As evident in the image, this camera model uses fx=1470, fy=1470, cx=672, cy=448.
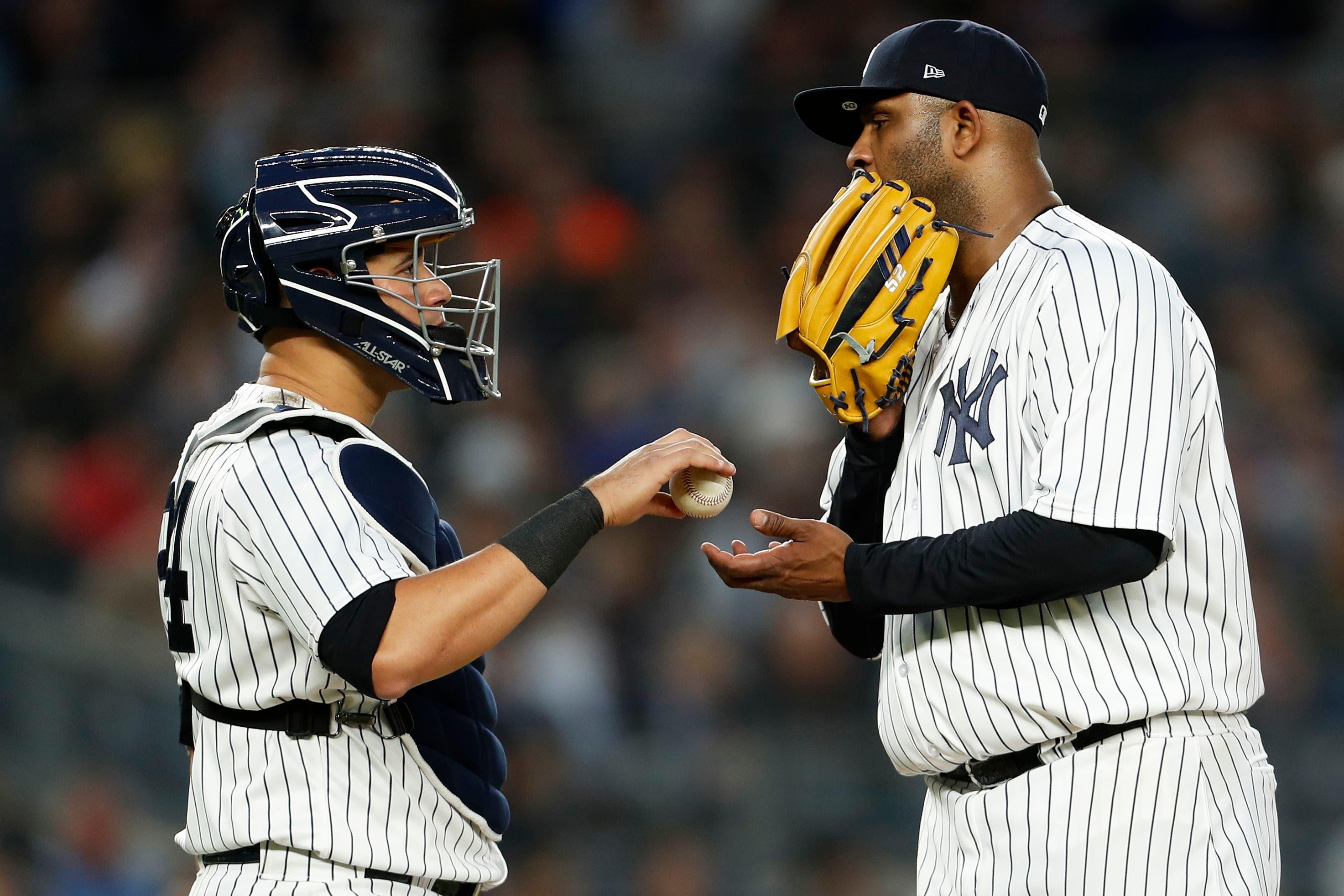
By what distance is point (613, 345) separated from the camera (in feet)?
23.1

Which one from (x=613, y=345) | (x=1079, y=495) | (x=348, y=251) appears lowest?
(x=1079, y=495)

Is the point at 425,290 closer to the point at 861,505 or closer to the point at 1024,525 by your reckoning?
the point at 861,505

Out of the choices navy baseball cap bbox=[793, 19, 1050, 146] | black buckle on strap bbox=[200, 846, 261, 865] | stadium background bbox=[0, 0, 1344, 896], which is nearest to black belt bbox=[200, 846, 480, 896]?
black buckle on strap bbox=[200, 846, 261, 865]

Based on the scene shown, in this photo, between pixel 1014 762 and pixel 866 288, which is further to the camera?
pixel 866 288

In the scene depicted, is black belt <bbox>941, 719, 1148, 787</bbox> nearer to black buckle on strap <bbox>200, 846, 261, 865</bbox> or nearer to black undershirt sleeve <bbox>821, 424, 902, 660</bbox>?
black undershirt sleeve <bbox>821, 424, 902, 660</bbox>

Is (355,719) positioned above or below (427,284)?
below

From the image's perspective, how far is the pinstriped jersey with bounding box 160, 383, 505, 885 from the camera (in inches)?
89.0

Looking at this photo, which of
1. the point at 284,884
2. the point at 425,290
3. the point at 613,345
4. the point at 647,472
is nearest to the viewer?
the point at 284,884

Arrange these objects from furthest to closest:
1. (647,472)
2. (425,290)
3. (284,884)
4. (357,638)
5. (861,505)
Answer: (861,505) < (425,290) < (647,472) < (284,884) < (357,638)

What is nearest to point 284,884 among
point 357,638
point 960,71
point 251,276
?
point 357,638

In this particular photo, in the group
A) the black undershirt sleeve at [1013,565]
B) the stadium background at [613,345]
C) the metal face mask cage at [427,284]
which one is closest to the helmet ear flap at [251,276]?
the metal face mask cage at [427,284]

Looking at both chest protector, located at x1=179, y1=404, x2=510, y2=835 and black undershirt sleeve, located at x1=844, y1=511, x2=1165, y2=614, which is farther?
chest protector, located at x1=179, y1=404, x2=510, y2=835

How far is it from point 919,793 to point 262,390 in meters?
A: 3.55

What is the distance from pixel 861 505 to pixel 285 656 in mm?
1075
